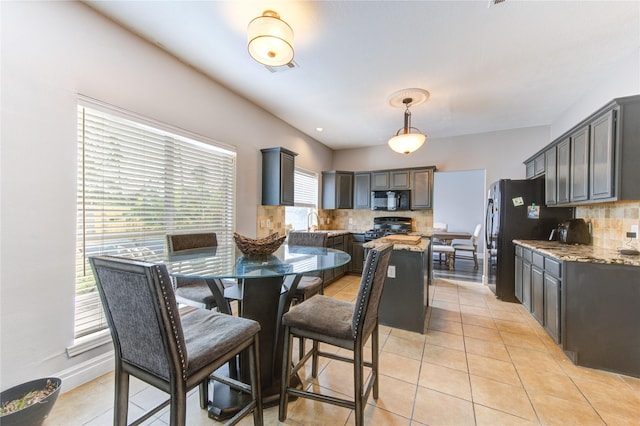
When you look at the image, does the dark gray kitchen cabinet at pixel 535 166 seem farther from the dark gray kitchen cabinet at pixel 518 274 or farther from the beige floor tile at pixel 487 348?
the beige floor tile at pixel 487 348

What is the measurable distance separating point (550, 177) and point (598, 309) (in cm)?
174

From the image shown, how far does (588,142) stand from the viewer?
7.70ft

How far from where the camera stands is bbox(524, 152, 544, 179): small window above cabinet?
344 cm

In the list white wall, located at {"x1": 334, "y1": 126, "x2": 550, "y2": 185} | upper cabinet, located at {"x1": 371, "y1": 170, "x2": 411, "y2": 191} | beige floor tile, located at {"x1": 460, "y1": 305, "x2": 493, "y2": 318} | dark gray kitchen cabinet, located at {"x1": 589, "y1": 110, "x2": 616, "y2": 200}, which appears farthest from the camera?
upper cabinet, located at {"x1": 371, "y1": 170, "x2": 411, "y2": 191}

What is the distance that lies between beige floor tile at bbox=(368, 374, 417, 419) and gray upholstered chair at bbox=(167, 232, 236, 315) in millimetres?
1197

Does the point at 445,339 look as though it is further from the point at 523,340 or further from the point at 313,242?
the point at 313,242

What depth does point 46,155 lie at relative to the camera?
167 cm

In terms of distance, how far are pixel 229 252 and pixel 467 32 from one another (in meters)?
2.67

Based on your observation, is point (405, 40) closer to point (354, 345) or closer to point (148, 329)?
point (354, 345)

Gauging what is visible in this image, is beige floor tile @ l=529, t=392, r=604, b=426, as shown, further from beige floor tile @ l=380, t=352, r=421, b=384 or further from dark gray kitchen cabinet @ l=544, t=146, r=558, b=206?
dark gray kitchen cabinet @ l=544, t=146, r=558, b=206

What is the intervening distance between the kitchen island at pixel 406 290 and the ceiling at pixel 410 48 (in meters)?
1.89

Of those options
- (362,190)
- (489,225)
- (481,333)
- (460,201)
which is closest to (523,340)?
(481,333)

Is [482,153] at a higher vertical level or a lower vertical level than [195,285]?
higher

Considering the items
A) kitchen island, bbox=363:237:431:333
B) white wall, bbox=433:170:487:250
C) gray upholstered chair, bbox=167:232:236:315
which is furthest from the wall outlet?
white wall, bbox=433:170:487:250
